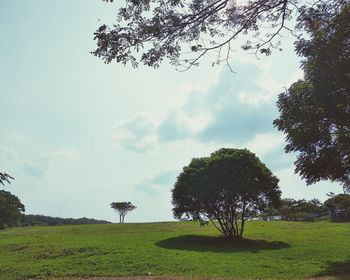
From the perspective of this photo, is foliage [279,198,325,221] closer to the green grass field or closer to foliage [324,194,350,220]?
foliage [324,194,350,220]

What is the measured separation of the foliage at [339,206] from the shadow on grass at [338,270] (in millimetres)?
51898

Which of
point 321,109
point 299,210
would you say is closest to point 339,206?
point 299,210

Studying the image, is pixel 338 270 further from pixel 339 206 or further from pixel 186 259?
pixel 339 206

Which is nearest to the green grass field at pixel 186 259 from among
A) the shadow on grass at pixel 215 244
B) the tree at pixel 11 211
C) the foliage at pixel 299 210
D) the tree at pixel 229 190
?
the shadow on grass at pixel 215 244

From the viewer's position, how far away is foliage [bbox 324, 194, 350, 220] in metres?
75.8

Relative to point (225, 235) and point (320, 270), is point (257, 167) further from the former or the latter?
point (320, 270)

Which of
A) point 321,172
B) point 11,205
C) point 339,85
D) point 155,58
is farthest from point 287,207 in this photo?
point 155,58

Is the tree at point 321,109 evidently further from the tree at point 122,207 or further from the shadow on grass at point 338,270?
the tree at point 122,207

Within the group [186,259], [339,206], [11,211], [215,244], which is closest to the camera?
[186,259]

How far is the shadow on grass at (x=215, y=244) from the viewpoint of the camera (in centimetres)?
3056

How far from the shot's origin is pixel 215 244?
33.7 m

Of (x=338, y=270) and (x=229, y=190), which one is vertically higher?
(x=229, y=190)

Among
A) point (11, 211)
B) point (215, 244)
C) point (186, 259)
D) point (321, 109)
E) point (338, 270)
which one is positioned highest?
point (11, 211)

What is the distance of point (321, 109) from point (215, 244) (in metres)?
16.0
